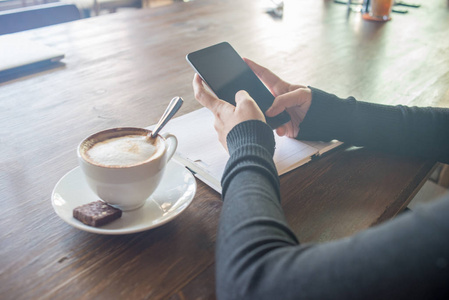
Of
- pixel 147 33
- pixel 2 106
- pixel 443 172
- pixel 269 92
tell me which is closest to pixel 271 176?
pixel 269 92

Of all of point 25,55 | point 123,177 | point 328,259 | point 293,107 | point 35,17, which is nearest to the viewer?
point 328,259

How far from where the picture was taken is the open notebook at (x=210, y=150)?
25.0 inches

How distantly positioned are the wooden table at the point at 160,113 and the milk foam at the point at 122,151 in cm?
10

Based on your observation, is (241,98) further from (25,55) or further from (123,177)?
(25,55)

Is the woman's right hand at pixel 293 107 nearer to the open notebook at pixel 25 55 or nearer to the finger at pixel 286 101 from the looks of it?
the finger at pixel 286 101

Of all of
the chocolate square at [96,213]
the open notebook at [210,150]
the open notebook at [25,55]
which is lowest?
the open notebook at [25,55]

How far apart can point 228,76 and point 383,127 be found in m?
0.29

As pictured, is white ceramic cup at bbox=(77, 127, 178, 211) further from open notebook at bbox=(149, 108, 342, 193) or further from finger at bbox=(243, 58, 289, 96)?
finger at bbox=(243, 58, 289, 96)

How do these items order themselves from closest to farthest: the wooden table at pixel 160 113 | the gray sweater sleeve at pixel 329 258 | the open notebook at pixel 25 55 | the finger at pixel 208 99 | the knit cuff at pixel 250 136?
the gray sweater sleeve at pixel 329 258
the wooden table at pixel 160 113
the knit cuff at pixel 250 136
the finger at pixel 208 99
the open notebook at pixel 25 55

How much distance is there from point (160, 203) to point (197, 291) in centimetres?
15

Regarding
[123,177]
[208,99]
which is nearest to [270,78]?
[208,99]

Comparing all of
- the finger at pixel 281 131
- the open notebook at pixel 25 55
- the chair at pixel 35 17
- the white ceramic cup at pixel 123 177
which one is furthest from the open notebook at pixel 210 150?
the chair at pixel 35 17

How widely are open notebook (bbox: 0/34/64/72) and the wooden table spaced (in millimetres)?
38

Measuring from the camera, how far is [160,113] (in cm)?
83
